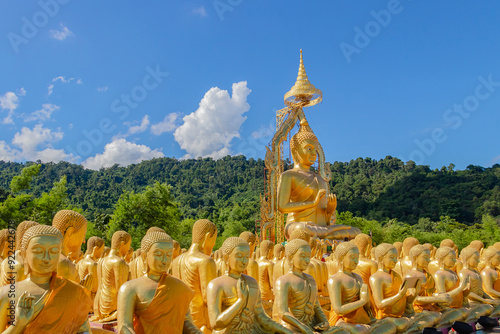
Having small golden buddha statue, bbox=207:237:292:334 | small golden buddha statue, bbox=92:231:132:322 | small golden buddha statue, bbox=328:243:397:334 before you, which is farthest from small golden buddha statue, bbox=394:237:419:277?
small golden buddha statue, bbox=92:231:132:322

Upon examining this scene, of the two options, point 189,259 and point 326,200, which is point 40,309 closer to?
point 189,259

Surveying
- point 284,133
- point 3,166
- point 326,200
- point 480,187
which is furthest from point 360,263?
point 3,166

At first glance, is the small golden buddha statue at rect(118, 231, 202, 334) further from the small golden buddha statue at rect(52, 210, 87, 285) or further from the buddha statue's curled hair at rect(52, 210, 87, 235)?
the buddha statue's curled hair at rect(52, 210, 87, 235)

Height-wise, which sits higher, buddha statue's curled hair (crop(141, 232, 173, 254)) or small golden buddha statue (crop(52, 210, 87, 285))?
small golden buddha statue (crop(52, 210, 87, 285))

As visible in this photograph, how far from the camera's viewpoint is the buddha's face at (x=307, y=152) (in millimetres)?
11328

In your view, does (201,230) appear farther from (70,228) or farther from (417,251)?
(417,251)

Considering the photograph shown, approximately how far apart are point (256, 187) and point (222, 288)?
4586 cm

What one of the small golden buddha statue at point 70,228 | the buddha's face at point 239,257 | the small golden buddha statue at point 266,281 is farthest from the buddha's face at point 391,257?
the small golden buddha statue at point 70,228

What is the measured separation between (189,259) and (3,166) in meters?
66.2

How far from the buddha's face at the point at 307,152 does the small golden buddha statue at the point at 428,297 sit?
564 centimetres

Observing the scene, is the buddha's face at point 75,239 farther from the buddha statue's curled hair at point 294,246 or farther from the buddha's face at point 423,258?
the buddha's face at point 423,258

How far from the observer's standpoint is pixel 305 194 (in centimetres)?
1134

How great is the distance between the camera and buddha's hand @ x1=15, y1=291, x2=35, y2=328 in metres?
2.49

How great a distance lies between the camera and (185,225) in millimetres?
Result: 28141
